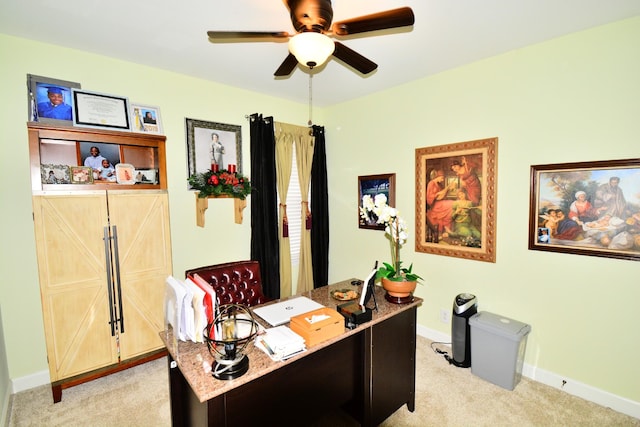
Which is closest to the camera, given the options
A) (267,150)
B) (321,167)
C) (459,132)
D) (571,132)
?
(571,132)

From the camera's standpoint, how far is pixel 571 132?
2367 millimetres

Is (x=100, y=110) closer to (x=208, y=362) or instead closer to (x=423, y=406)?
(x=208, y=362)

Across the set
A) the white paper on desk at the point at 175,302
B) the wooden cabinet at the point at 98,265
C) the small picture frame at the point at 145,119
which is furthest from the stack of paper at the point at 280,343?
the small picture frame at the point at 145,119

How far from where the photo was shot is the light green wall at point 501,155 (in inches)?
87.7

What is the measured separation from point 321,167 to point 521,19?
8.93 ft

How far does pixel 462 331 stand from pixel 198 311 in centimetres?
245

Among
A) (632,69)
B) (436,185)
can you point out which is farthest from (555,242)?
(632,69)

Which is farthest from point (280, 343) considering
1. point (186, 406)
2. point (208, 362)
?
point (186, 406)

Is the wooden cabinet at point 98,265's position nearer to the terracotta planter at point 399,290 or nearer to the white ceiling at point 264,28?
the white ceiling at point 264,28

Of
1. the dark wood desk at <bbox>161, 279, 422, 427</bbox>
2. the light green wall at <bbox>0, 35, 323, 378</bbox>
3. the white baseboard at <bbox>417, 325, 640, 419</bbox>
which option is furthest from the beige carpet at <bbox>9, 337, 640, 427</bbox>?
the light green wall at <bbox>0, 35, 323, 378</bbox>

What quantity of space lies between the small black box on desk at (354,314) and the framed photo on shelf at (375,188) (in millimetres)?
1959

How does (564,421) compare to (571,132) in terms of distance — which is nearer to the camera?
(564,421)

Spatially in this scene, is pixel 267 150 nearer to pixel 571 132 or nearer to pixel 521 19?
pixel 521 19

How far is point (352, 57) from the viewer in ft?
6.43
